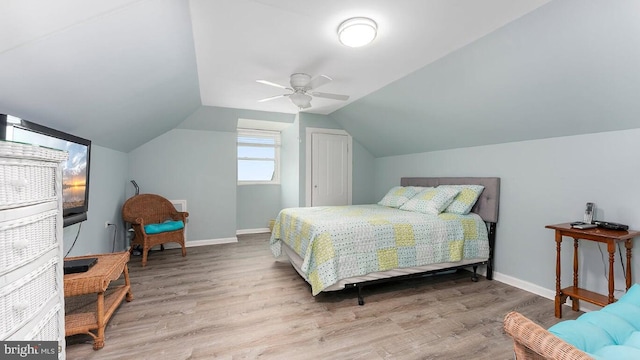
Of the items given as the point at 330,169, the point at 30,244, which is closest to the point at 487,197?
the point at 330,169

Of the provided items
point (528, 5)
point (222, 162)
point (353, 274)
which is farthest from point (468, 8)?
point (222, 162)

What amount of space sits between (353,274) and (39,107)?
2.63m

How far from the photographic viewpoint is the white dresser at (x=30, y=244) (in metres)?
0.91

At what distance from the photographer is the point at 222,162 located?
4.86m

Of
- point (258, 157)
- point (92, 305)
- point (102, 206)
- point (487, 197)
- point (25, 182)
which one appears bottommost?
point (92, 305)

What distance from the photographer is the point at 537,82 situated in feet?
7.50

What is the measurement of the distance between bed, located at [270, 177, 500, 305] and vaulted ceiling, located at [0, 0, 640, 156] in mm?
1075

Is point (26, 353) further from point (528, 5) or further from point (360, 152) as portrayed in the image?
point (360, 152)

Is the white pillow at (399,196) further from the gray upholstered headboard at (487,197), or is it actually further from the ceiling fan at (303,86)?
the ceiling fan at (303,86)

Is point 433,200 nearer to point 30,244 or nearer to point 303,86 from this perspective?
point 303,86

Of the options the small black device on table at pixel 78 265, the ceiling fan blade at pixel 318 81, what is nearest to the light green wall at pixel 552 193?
the ceiling fan blade at pixel 318 81

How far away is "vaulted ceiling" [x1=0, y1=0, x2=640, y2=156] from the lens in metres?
1.50

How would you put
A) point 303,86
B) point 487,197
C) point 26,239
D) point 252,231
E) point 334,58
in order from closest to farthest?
1. point 26,239
2. point 334,58
3. point 303,86
4. point 487,197
5. point 252,231

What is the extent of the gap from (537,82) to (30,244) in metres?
3.40
